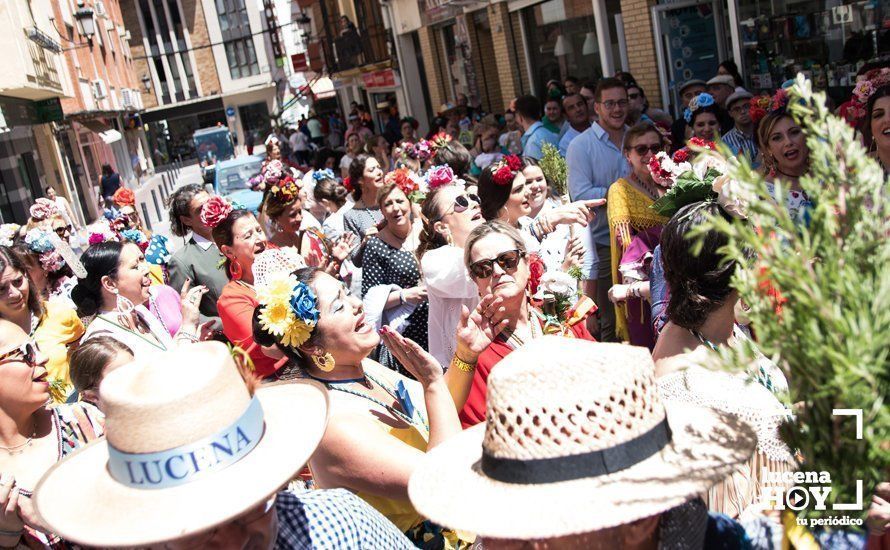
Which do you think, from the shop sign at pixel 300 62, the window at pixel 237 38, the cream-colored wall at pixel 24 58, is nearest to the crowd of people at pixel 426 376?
the cream-colored wall at pixel 24 58

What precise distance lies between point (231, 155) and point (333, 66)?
56.5ft

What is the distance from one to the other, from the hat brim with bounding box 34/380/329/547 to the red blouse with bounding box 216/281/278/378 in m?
2.11

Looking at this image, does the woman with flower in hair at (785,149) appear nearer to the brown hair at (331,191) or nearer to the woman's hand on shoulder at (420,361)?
the woman's hand on shoulder at (420,361)

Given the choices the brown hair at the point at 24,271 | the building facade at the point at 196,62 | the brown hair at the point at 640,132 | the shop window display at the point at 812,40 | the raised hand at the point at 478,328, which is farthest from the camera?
the building facade at the point at 196,62

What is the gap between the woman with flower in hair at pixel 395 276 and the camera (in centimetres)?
527

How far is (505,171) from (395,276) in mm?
1038

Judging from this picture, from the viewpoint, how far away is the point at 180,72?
61.8 m

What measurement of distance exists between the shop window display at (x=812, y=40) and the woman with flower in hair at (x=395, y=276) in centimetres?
490

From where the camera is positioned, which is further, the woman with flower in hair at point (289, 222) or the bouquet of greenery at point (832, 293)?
the woman with flower in hair at point (289, 222)

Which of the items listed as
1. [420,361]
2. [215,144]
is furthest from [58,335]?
[215,144]

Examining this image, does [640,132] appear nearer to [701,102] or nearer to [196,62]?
[701,102]

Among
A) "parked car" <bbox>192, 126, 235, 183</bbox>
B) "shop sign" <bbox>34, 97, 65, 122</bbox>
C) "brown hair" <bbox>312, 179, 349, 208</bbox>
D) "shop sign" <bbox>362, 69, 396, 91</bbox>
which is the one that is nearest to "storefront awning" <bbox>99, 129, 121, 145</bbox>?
"parked car" <bbox>192, 126, 235, 183</bbox>

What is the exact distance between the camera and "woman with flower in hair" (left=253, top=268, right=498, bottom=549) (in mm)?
2691

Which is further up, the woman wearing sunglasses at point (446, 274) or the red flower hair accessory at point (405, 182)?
the red flower hair accessory at point (405, 182)
